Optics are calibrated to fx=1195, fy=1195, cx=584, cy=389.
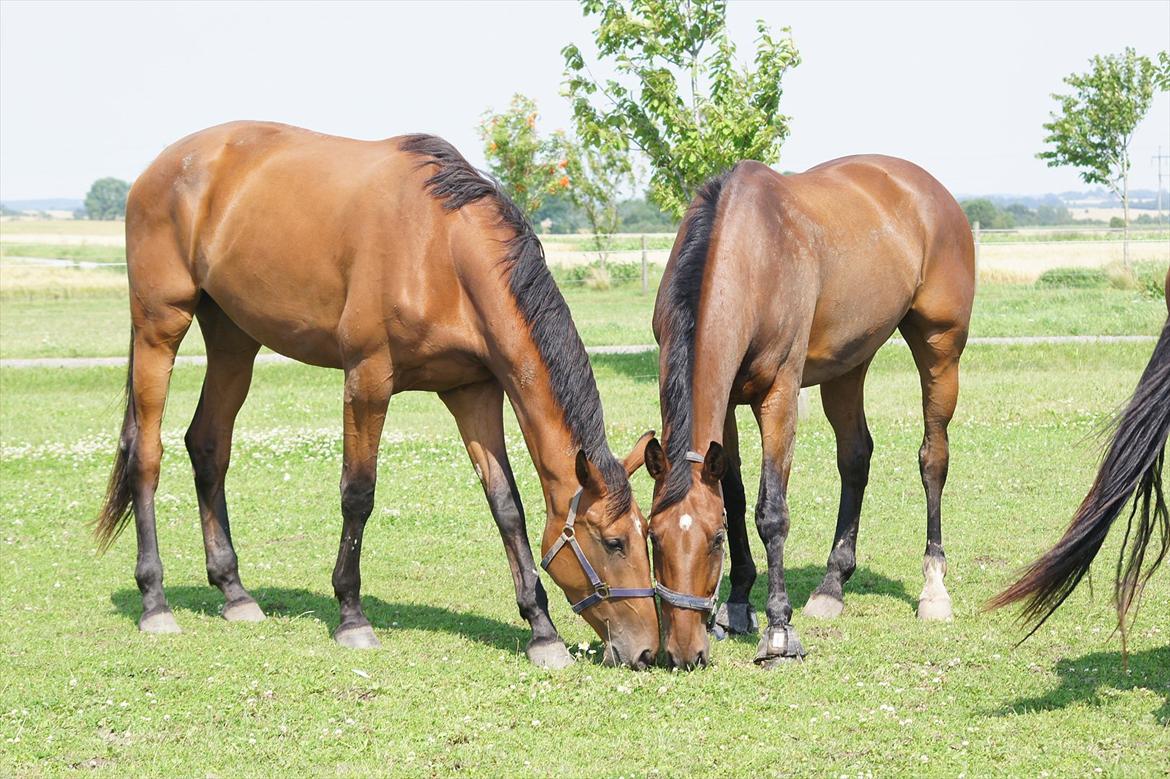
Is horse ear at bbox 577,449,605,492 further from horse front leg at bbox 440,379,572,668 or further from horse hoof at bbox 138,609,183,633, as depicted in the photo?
horse hoof at bbox 138,609,183,633

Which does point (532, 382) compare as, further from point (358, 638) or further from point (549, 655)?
point (358, 638)

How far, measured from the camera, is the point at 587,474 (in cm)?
566

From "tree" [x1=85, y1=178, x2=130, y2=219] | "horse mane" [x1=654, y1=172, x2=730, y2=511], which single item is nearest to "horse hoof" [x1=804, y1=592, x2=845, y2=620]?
"horse mane" [x1=654, y1=172, x2=730, y2=511]

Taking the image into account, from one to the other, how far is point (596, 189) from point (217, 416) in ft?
100

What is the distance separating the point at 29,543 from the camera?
29.7 ft

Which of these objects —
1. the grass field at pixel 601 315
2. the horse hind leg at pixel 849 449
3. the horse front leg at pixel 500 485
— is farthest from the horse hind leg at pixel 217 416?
the grass field at pixel 601 315

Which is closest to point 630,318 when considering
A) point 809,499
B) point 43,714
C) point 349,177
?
point 809,499

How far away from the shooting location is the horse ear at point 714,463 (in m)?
5.51

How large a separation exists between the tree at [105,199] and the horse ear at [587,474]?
12865 centimetres

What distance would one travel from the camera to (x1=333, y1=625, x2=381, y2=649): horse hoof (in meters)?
6.37

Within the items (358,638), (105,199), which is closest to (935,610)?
(358,638)

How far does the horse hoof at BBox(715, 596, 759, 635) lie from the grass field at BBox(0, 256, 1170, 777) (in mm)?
289

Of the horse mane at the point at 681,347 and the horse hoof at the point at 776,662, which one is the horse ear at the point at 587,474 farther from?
the horse hoof at the point at 776,662

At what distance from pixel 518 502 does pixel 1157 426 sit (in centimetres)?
321
